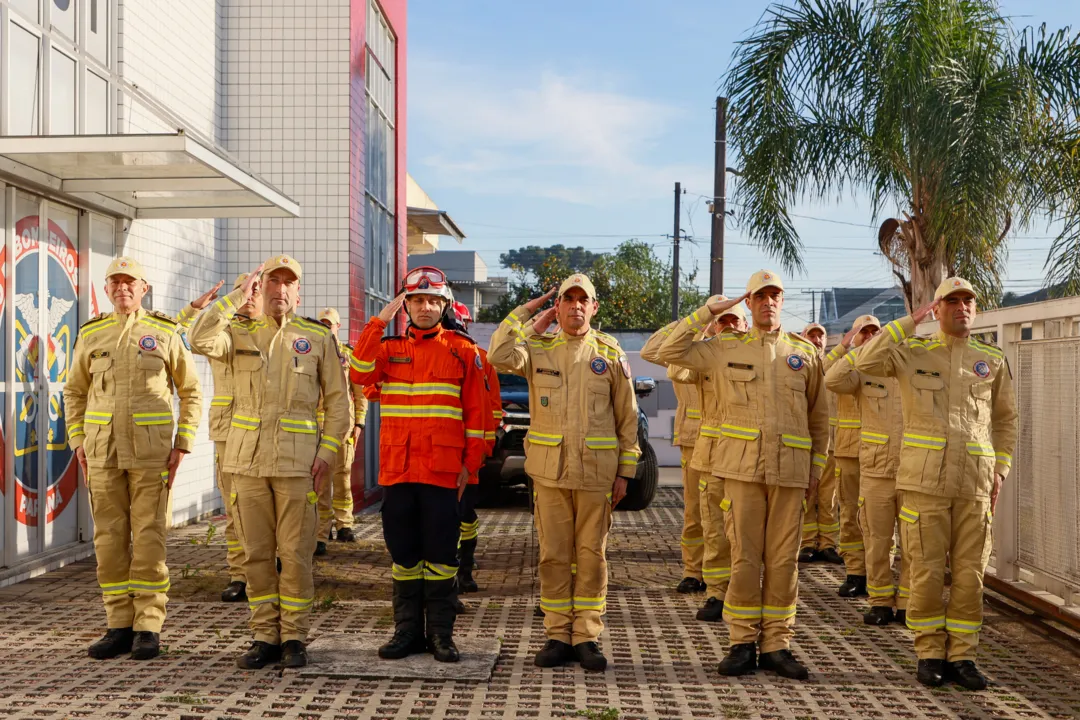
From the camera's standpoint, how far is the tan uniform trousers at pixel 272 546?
5.78 m

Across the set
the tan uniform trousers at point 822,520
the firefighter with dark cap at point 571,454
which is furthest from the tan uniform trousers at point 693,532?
the firefighter with dark cap at point 571,454

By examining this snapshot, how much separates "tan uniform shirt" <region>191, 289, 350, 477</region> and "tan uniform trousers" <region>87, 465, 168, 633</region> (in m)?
0.78

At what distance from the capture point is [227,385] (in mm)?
6078

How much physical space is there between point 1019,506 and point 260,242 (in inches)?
350

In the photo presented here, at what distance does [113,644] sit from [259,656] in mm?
953

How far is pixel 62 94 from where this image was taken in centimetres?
878

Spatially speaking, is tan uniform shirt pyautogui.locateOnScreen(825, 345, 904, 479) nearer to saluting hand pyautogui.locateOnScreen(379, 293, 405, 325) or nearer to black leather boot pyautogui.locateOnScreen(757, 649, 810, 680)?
black leather boot pyautogui.locateOnScreen(757, 649, 810, 680)

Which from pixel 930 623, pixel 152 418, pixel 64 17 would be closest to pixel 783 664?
pixel 930 623

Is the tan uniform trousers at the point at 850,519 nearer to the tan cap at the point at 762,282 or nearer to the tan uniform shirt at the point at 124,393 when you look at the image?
the tan cap at the point at 762,282

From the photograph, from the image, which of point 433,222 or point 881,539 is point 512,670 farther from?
point 433,222

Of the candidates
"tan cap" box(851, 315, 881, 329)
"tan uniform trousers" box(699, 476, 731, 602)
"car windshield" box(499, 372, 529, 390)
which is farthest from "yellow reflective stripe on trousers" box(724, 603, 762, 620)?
"car windshield" box(499, 372, 529, 390)

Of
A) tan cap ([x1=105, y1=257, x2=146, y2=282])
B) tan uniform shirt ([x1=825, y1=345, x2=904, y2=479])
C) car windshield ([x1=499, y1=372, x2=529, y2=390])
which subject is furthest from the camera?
car windshield ([x1=499, y1=372, x2=529, y2=390])

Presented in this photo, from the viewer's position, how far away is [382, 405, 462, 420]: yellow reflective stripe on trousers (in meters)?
5.80

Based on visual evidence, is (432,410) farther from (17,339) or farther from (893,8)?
(893,8)
